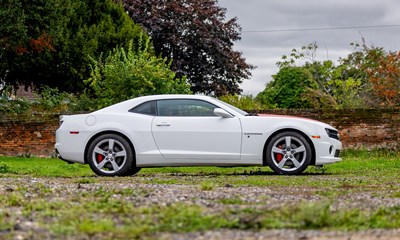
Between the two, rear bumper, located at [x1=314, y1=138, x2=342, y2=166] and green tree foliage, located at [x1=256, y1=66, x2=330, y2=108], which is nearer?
rear bumper, located at [x1=314, y1=138, x2=342, y2=166]

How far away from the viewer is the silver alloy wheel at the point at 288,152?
13797 mm

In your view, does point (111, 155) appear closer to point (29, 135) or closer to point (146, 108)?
point (146, 108)

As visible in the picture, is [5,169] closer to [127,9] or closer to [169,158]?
[169,158]

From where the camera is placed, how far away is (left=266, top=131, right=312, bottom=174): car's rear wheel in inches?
543

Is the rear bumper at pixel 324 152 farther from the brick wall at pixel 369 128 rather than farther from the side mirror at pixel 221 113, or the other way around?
the brick wall at pixel 369 128

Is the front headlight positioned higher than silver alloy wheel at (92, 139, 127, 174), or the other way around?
the front headlight

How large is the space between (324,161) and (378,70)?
60.7ft

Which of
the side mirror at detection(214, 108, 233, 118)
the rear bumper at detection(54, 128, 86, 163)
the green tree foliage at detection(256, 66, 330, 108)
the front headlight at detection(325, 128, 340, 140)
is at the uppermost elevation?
the green tree foliage at detection(256, 66, 330, 108)

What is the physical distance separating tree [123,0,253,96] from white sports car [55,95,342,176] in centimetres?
3311

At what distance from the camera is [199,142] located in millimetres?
13898

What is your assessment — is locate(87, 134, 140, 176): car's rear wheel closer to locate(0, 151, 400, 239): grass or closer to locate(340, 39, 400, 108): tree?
locate(0, 151, 400, 239): grass

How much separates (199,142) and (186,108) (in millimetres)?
673

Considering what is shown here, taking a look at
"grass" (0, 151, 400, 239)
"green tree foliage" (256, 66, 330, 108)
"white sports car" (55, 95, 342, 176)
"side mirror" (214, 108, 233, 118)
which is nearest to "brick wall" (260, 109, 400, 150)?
"white sports car" (55, 95, 342, 176)

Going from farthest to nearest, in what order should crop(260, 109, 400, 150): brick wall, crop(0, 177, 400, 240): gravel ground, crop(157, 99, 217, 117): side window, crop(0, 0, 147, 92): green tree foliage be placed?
1. crop(0, 0, 147, 92): green tree foliage
2. crop(260, 109, 400, 150): brick wall
3. crop(157, 99, 217, 117): side window
4. crop(0, 177, 400, 240): gravel ground
